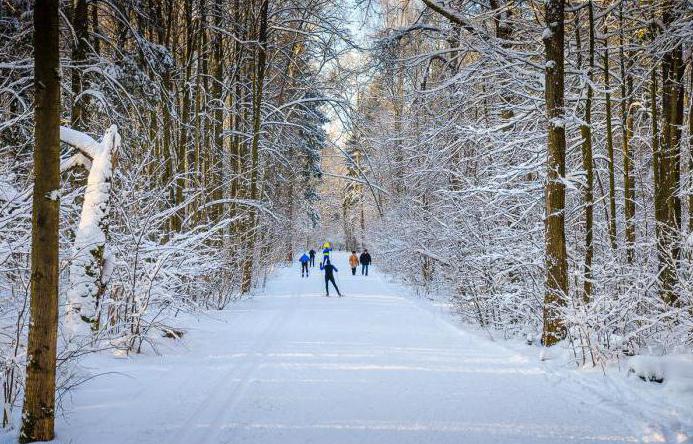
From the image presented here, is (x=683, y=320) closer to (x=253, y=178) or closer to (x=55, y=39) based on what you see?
(x=55, y=39)

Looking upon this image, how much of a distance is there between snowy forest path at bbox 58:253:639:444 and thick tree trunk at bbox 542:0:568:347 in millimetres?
899

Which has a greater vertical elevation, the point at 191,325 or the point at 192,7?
the point at 192,7

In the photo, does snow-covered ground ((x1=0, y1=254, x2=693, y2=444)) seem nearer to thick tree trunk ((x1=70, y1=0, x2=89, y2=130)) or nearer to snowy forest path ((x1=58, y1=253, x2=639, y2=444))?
snowy forest path ((x1=58, y1=253, x2=639, y2=444))

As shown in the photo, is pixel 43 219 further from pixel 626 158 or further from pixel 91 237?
pixel 626 158

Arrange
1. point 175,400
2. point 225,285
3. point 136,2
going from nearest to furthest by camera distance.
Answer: point 175,400 < point 136,2 < point 225,285

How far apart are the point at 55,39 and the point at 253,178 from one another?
12.1 metres

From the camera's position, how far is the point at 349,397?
5.07 metres

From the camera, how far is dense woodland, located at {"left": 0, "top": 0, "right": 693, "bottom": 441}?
476 centimetres

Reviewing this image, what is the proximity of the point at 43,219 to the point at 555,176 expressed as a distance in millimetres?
6632

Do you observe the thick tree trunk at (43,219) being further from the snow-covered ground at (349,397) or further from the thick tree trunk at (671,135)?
the thick tree trunk at (671,135)

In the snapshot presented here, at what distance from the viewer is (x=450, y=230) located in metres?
11.7

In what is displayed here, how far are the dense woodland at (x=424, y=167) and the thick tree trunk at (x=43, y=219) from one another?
12 millimetres

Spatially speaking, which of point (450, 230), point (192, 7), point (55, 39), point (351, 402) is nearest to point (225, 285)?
point (450, 230)

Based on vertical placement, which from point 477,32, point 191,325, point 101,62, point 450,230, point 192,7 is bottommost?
point 191,325
